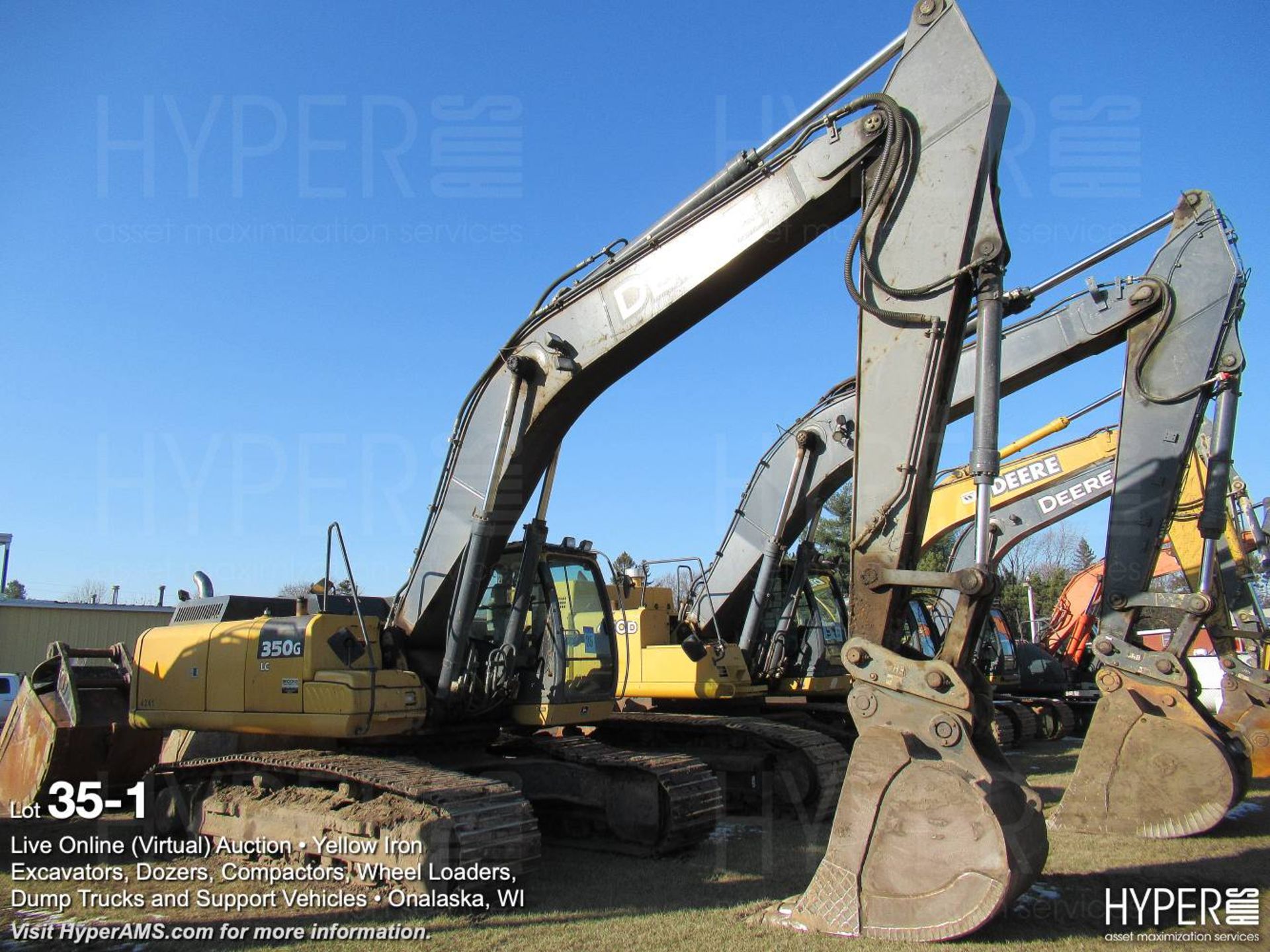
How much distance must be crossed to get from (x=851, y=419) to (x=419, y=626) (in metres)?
5.69

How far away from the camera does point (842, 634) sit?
1265cm

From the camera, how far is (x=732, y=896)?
21.6 feet

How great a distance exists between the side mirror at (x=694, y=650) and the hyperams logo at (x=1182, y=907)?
200 inches

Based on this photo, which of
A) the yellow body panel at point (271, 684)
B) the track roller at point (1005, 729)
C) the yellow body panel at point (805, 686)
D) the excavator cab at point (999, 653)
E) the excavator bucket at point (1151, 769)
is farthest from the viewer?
the excavator cab at point (999, 653)

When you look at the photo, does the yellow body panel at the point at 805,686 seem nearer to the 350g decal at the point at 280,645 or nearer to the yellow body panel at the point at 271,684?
the yellow body panel at the point at 271,684

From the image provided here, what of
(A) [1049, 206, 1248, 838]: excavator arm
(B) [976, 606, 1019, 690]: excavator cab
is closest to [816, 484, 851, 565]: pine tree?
(B) [976, 606, 1019, 690]: excavator cab

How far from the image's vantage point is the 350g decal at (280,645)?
7.58 m

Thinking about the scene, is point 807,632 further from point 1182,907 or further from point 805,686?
point 1182,907

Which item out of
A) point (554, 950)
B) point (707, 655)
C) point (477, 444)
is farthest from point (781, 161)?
point (707, 655)

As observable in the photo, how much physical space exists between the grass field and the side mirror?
220cm

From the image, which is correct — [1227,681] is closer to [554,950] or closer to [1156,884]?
[1156,884]

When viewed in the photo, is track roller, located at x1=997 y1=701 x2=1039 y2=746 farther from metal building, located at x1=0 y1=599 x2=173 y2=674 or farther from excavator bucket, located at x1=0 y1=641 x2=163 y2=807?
metal building, located at x1=0 y1=599 x2=173 y2=674

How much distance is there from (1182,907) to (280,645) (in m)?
6.42

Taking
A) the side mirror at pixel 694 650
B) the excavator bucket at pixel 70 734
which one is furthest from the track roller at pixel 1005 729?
the excavator bucket at pixel 70 734
